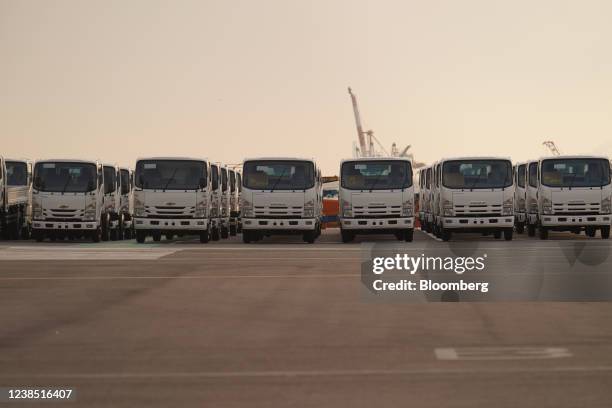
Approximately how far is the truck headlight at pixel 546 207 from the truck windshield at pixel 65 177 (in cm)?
1391

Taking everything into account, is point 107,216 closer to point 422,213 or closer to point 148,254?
point 148,254

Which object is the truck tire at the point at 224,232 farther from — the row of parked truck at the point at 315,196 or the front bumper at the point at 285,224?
the front bumper at the point at 285,224

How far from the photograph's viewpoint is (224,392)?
7527 millimetres

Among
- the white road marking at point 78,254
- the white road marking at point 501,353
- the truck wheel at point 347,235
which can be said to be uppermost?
the truck wheel at point 347,235

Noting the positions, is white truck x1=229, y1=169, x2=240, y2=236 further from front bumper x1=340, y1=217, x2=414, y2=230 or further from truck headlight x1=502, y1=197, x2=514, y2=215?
truck headlight x1=502, y1=197, x2=514, y2=215

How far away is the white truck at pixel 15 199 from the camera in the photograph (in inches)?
1456

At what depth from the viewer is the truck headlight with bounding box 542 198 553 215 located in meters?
34.2

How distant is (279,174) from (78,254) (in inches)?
300

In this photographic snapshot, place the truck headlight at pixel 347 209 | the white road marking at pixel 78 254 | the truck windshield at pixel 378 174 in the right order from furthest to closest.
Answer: the truck headlight at pixel 347 209
the truck windshield at pixel 378 174
the white road marking at pixel 78 254

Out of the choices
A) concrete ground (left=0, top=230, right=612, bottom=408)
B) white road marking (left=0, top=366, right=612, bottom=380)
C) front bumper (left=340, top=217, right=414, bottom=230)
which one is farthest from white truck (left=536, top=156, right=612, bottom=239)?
white road marking (left=0, top=366, right=612, bottom=380)

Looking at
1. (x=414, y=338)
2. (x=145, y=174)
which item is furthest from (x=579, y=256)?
(x=414, y=338)

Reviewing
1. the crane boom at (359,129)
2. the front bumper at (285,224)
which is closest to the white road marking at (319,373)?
the front bumper at (285,224)

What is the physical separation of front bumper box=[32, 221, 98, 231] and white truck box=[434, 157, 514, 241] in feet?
36.2

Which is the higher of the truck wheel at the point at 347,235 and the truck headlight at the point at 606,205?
the truck headlight at the point at 606,205
